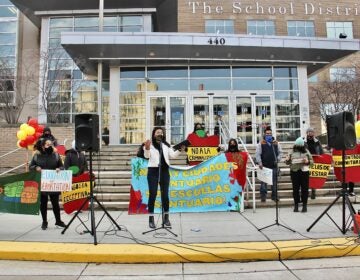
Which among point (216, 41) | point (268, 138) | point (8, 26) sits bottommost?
point (268, 138)

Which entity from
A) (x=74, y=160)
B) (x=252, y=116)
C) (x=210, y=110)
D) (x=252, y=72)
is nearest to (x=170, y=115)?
(x=210, y=110)

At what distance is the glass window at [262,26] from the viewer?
126 ft

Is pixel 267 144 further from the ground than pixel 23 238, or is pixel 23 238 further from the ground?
pixel 267 144

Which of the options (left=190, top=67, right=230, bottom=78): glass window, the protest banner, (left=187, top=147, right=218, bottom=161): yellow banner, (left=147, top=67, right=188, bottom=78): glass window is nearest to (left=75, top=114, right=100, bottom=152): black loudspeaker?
the protest banner

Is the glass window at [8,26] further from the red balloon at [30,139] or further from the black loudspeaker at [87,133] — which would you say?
the black loudspeaker at [87,133]

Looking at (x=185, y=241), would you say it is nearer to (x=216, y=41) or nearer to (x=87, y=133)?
(x=87, y=133)

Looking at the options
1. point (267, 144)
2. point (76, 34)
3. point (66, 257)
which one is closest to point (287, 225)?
point (267, 144)

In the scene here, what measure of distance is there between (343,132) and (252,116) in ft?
40.6

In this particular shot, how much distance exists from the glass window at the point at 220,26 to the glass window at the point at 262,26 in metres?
1.72

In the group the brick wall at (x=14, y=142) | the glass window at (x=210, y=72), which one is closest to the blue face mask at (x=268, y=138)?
the brick wall at (x=14, y=142)

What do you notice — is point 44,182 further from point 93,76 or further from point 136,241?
point 93,76

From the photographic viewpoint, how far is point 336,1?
40.3 meters

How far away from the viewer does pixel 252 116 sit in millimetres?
19547

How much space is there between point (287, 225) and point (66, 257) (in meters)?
4.45
